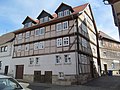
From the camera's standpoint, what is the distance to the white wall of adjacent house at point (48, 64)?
16.5 meters

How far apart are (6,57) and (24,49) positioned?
584 cm

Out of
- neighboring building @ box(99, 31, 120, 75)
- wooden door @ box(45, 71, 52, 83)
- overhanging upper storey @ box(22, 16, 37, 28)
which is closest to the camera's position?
wooden door @ box(45, 71, 52, 83)

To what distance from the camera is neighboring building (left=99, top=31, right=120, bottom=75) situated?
2866 cm

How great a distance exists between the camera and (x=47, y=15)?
2123cm

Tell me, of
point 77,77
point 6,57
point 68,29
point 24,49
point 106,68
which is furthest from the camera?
point 106,68

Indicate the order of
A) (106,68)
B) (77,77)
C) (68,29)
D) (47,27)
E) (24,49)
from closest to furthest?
(77,77) < (68,29) < (47,27) < (24,49) < (106,68)

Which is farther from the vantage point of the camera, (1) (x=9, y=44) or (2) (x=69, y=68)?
(1) (x=9, y=44)

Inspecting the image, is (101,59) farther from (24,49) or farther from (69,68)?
(24,49)

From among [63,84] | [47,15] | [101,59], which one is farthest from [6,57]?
[101,59]

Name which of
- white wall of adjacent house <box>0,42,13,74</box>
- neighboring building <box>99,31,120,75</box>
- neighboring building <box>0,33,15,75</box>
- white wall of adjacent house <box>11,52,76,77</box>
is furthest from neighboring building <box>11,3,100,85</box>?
neighboring building <box>99,31,120,75</box>

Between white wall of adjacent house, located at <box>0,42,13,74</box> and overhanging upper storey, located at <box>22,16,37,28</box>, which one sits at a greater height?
overhanging upper storey, located at <box>22,16,37,28</box>

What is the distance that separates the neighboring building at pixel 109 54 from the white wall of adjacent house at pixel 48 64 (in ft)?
44.3

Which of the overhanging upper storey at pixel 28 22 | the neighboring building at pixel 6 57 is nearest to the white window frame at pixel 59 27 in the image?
the overhanging upper storey at pixel 28 22

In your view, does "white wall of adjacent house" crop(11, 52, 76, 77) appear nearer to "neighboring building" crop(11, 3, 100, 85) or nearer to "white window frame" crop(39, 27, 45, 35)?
"neighboring building" crop(11, 3, 100, 85)
